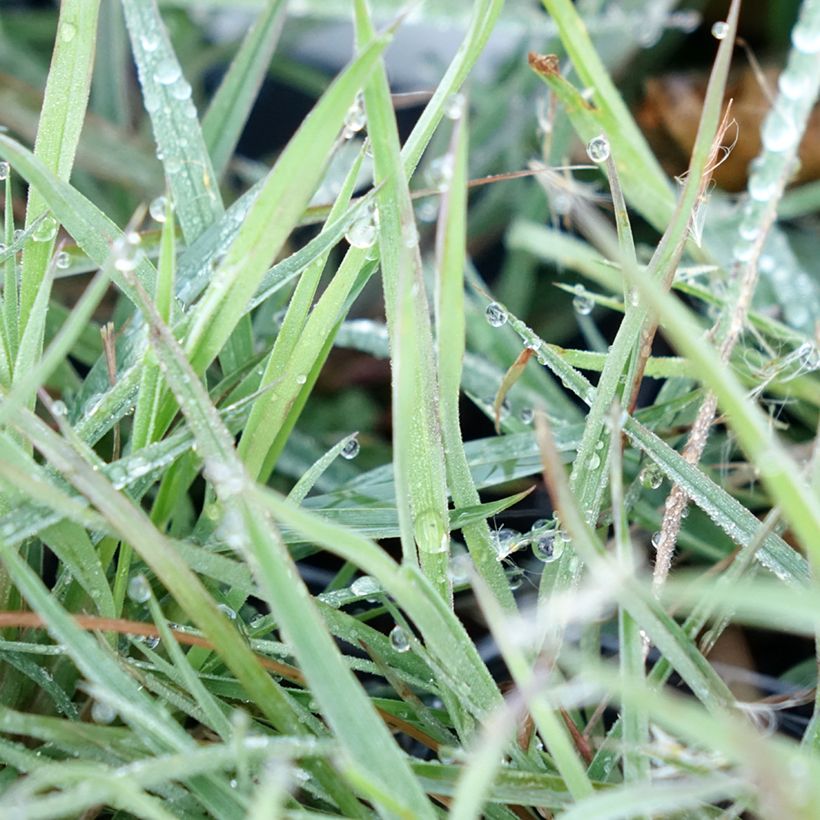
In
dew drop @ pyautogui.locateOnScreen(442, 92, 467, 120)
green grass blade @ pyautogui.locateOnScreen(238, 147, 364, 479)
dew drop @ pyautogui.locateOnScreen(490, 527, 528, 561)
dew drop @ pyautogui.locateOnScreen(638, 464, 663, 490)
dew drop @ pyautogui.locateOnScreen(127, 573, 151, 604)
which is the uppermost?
dew drop @ pyautogui.locateOnScreen(442, 92, 467, 120)

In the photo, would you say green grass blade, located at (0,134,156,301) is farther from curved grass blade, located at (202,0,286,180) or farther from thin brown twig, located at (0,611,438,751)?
curved grass blade, located at (202,0,286,180)

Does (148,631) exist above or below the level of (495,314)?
below

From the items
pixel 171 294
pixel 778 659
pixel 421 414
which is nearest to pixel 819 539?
pixel 421 414

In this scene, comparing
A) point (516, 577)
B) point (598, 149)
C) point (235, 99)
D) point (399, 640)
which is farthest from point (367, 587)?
point (235, 99)

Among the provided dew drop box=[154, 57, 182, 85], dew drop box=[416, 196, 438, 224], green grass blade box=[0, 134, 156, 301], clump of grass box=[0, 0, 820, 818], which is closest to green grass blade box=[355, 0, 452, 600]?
clump of grass box=[0, 0, 820, 818]

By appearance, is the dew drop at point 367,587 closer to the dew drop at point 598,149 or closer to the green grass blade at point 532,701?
the green grass blade at point 532,701

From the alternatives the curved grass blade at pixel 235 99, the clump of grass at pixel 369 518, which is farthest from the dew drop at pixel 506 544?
the curved grass blade at pixel 235 99

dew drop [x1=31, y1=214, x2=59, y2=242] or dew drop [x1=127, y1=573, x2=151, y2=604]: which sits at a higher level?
dew drop [x1=31, y1=214, x2=59, y2=242]

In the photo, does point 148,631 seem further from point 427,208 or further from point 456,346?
point 427,208
